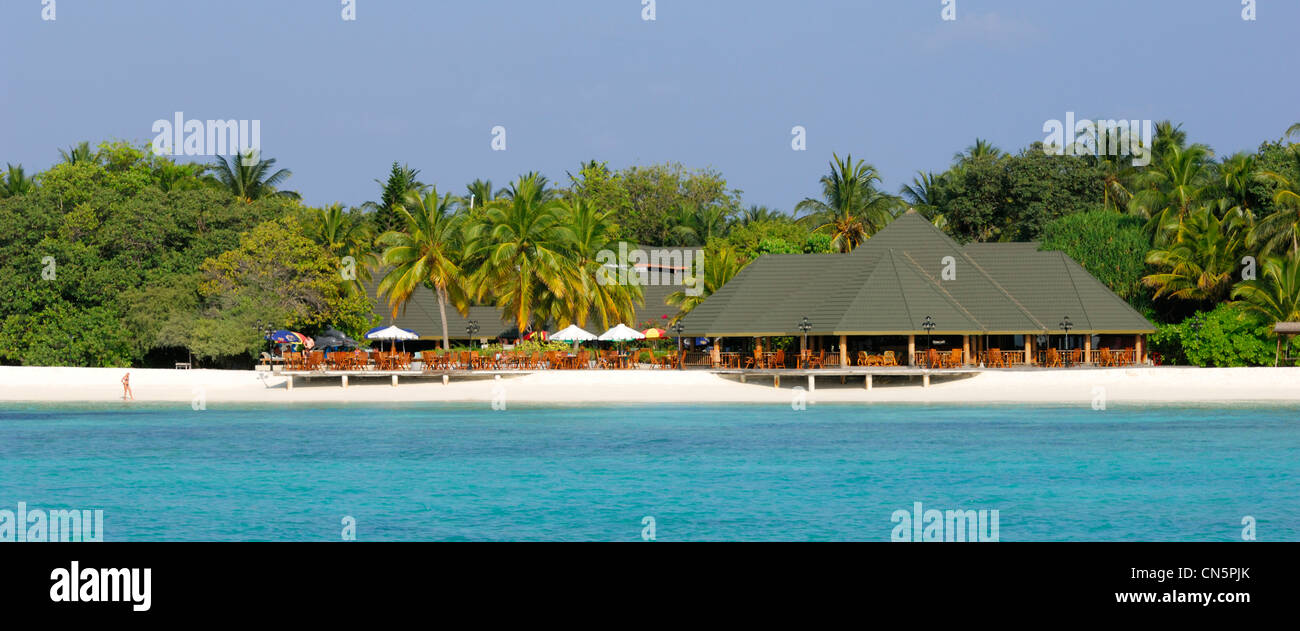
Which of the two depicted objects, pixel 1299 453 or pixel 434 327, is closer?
pixel 1299 453

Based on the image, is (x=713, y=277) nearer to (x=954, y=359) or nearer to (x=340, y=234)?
(x=954, y=359)

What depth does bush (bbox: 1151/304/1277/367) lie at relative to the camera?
140 ft

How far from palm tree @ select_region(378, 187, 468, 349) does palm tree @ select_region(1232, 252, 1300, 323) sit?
3002 centimetres

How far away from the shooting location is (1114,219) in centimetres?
5131

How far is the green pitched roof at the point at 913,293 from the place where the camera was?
42.5 meters

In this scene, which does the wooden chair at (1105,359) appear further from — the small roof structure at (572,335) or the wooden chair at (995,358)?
the small roof structure at (572,335)

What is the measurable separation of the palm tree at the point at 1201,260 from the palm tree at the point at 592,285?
20.7 meters

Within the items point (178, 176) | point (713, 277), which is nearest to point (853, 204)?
point (713, 277)

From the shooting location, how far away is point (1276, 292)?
42781mm

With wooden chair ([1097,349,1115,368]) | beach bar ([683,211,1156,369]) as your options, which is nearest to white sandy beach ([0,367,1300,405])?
beach bar ([683,211,1156,369])

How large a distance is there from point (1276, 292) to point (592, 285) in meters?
25.3
